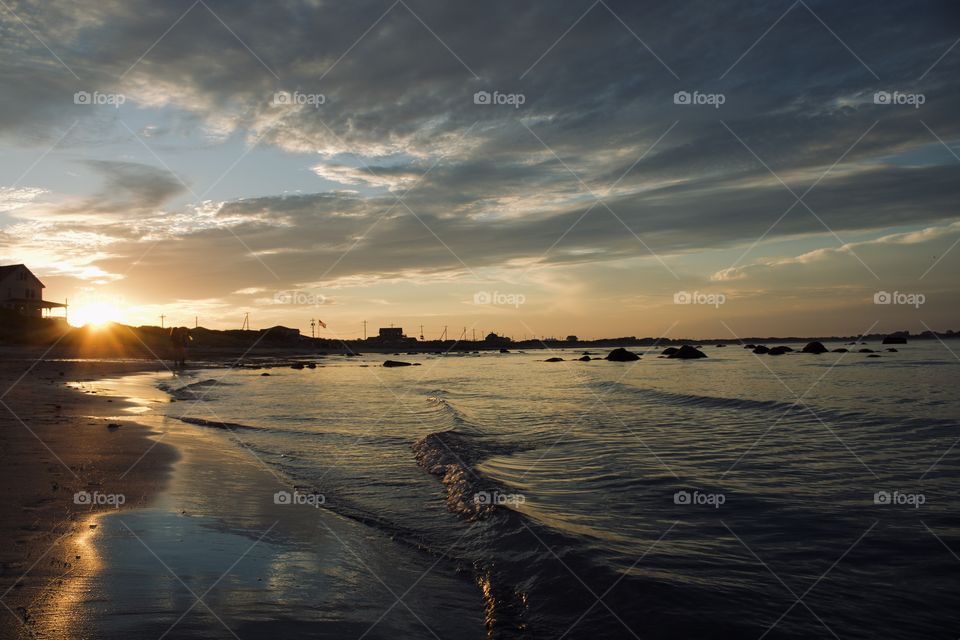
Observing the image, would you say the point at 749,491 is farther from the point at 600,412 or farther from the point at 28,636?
the point at 600,412

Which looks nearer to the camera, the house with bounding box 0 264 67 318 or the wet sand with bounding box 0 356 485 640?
the wet sand with bounding box 0 356 485 640

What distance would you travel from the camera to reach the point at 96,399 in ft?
80.1

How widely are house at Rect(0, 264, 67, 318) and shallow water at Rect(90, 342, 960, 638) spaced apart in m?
68.4

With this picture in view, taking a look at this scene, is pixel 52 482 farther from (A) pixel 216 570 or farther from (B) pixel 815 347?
(B) pixel 815 347

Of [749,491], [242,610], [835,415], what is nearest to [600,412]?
[835,415]

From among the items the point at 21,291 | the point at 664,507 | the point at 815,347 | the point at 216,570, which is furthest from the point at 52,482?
the point at 815,347

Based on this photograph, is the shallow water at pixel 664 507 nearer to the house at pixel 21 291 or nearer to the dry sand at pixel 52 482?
the dry sand at pixel 52 482

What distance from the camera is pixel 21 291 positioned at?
75.6m

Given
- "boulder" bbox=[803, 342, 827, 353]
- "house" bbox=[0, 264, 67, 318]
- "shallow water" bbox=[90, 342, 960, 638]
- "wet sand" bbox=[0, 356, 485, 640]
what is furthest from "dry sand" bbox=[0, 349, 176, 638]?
"boulder" bbox=[803, 342, 827, 353]

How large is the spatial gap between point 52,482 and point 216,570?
510cm

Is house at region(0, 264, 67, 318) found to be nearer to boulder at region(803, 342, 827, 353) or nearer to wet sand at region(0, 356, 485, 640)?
wet sand at region(0, 356, 485, 640)

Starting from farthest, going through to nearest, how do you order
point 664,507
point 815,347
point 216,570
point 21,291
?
point 815,347 → point 21,291 → point 664,507 → point 216,570

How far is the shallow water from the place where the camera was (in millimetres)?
6113

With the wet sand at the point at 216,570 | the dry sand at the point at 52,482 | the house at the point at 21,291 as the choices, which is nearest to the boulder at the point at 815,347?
the dry sand at the point at 52,482
